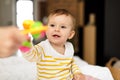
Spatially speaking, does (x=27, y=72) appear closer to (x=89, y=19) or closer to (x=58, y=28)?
(x=58, y=28)

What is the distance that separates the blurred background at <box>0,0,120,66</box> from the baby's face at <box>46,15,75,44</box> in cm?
94

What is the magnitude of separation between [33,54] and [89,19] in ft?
9.82

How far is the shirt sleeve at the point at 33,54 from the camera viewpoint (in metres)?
0.98

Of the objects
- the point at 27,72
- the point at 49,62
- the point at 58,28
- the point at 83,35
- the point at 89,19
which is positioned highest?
the point at 58,28

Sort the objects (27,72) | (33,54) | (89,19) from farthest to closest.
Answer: (89,19)
(27,72)
(33,54)

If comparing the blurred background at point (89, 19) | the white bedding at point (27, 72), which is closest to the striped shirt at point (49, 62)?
the white bedding at point (27, 72)

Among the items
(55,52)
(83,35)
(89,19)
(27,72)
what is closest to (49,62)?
(55,52)

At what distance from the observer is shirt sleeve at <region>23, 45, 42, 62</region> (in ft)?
3.21

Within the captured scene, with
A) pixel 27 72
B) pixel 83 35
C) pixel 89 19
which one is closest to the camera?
pixel 27 72

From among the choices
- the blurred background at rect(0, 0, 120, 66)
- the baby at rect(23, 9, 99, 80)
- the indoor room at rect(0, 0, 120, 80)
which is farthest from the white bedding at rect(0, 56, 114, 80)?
the blurred background at rect(0, 0, 120, 66)

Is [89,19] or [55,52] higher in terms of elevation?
[55,52]

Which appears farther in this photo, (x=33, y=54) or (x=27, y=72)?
(x=27, y=72)

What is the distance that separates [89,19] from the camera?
12.9 ft

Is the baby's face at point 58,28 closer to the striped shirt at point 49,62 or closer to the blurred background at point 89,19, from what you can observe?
the striped shirt at point 49,62
